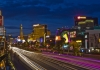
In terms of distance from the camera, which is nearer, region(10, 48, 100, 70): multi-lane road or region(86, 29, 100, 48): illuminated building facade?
region(10, 48, 100, 70): multi-lane road

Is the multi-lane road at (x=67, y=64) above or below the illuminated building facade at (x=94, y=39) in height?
below

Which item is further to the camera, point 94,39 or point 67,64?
point 94,39

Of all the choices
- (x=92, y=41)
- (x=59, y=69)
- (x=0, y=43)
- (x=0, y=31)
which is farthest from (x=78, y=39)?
(x=0, y=31)

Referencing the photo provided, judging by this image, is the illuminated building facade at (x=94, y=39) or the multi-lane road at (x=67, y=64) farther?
the illuminated building facade at (x=94, y=39)

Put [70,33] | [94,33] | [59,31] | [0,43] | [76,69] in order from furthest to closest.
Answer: [59,31] → [70,33] → [94,33] → [0,43] → [76,69]

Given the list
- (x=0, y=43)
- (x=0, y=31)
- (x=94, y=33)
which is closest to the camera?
(x=0, y=31)

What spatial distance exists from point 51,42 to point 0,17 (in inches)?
6498

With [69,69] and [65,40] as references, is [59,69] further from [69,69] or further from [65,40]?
[65,40]

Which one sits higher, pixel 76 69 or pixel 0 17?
pixel 0 17

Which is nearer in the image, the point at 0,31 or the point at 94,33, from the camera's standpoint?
the point at 0,31

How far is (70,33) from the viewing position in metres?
167

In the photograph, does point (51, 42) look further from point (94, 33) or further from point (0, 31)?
point (0, 31)

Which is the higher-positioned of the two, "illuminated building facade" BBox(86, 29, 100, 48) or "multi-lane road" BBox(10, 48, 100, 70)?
"illuminated building facade" BBox(86, 29, 100, 48)

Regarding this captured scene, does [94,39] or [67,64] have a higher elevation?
[94,39]
